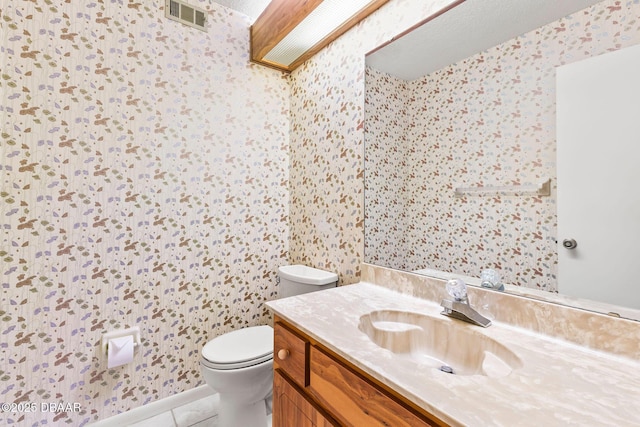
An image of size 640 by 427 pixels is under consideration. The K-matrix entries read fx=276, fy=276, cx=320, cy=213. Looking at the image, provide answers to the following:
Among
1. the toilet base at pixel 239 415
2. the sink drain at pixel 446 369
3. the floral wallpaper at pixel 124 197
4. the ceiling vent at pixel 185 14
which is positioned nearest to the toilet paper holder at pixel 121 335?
the floral wallpaper at pixel 124 197

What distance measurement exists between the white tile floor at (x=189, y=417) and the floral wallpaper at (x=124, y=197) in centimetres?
10

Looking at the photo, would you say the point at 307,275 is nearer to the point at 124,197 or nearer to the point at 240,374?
the point at 240,374

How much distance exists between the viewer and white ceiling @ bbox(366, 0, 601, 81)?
0.88 meters

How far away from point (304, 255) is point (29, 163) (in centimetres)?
150

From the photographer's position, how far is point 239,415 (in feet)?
4.51

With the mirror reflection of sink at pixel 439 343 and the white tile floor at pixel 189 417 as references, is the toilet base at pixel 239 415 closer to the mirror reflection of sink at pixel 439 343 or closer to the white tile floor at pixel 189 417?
the white tile floor at pixel 189 417

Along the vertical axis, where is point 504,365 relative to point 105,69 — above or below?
below

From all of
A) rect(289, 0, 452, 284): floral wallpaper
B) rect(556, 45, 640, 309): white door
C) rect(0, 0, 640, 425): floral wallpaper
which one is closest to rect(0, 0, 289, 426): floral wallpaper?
rect(0, 0, 640, 425): floral wallpaper

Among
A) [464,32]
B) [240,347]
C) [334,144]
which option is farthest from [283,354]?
[464,32]

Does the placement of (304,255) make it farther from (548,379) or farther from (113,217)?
(548,379)

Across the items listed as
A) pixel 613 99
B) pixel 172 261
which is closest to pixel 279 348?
pixel 172 261

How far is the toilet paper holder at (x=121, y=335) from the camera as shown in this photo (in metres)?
1.43

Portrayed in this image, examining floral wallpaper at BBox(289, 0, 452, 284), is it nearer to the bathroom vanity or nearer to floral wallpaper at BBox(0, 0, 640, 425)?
floral wallpaper at BBox(0, 0, 640, 425)

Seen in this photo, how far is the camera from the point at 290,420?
926mm
